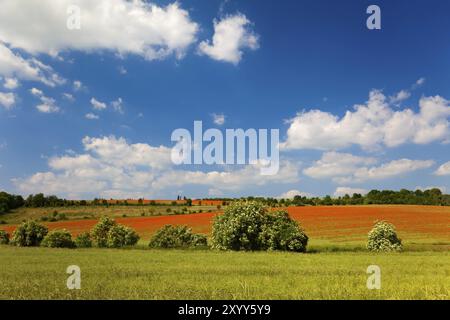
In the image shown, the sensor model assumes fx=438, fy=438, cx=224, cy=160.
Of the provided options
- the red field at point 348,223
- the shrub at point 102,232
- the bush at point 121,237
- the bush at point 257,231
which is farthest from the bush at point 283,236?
the shrub at point 102,232

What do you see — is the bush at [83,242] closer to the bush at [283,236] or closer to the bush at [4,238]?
the bush at [4,238]

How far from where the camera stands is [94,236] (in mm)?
65000

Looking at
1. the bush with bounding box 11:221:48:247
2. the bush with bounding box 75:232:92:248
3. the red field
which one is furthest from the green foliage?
the red field

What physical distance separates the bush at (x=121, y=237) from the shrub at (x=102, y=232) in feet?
3.44

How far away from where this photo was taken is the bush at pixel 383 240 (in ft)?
174

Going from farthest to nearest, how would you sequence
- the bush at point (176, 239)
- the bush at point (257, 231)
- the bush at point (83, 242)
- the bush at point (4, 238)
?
the bush at point (4, 238)
the bush at point (83, 242)
the bush at point (176, 239)
the bush at point (257, 231)

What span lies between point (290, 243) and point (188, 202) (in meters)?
85.8

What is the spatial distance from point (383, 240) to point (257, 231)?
611 inches

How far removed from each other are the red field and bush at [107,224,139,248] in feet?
49.5

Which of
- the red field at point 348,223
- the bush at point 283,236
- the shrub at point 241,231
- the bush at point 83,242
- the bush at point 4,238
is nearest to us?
the bush at point 283,236

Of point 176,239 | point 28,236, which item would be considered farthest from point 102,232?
point 176,239

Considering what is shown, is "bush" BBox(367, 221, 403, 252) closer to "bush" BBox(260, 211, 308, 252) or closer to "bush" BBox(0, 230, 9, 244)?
"bush" BBox(260, 211, 308, 252)

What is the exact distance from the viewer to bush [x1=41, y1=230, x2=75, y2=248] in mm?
59784
